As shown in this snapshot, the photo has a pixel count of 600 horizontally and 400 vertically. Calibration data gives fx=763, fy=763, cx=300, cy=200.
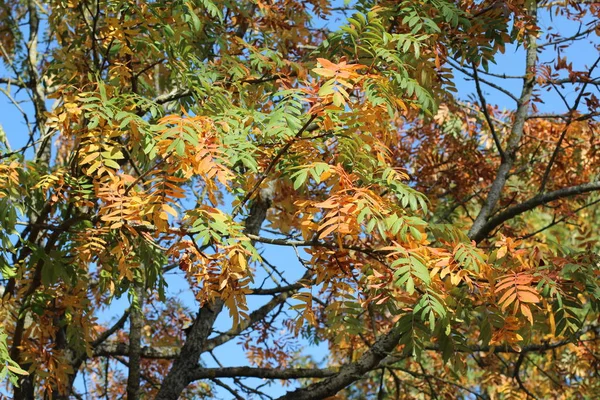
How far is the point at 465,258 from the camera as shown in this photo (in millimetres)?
3721

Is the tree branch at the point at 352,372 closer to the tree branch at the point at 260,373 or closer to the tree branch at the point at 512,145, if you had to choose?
the tree branch at the point at 260,373

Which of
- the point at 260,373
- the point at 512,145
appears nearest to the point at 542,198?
the point at 512,145

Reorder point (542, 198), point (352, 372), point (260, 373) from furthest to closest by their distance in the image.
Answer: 1. point (260, 373)
2. point (352, 372)
3. point (542, 198)

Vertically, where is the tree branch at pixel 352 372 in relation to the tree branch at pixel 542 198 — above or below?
below


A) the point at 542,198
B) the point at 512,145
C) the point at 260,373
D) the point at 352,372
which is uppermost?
the point at 512,145

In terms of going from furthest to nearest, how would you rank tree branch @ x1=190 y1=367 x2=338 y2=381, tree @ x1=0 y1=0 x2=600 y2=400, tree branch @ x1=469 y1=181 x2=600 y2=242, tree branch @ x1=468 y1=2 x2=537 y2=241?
1. tree branch @ x1=190 y1=367 x2=338 y2=381
2. tree branch @ x1=468 y1=2 x2=537 y2=241
3. tree branch @ x1=469 y1=181 x2=600 y2=242
4. tree @ x1=0 y1=0 x2=600 y2=400

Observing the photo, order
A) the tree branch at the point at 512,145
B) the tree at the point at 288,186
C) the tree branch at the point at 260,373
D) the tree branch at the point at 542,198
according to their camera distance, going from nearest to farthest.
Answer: the tree at the point at 288,186 → the tree branch at the point at 542,198 → the tree branch at the point at 512,145 → the tree branch at the point at 260,373

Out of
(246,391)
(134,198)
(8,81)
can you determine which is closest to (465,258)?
(134,198)

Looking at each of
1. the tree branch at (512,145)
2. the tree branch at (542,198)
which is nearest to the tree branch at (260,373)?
the tree branch at (512,145)

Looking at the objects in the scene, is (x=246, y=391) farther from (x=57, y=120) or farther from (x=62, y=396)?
(x=57, y=120)

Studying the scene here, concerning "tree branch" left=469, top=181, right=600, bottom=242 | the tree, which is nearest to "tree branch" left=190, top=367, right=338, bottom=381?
the tree

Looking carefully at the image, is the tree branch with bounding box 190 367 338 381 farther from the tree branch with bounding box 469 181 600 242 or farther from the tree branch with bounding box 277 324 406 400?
the tree branch with bounding box 469 181 600 242

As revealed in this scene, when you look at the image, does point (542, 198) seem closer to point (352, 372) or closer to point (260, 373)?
point (352, 372)

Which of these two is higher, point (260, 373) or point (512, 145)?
point (512, 145)
